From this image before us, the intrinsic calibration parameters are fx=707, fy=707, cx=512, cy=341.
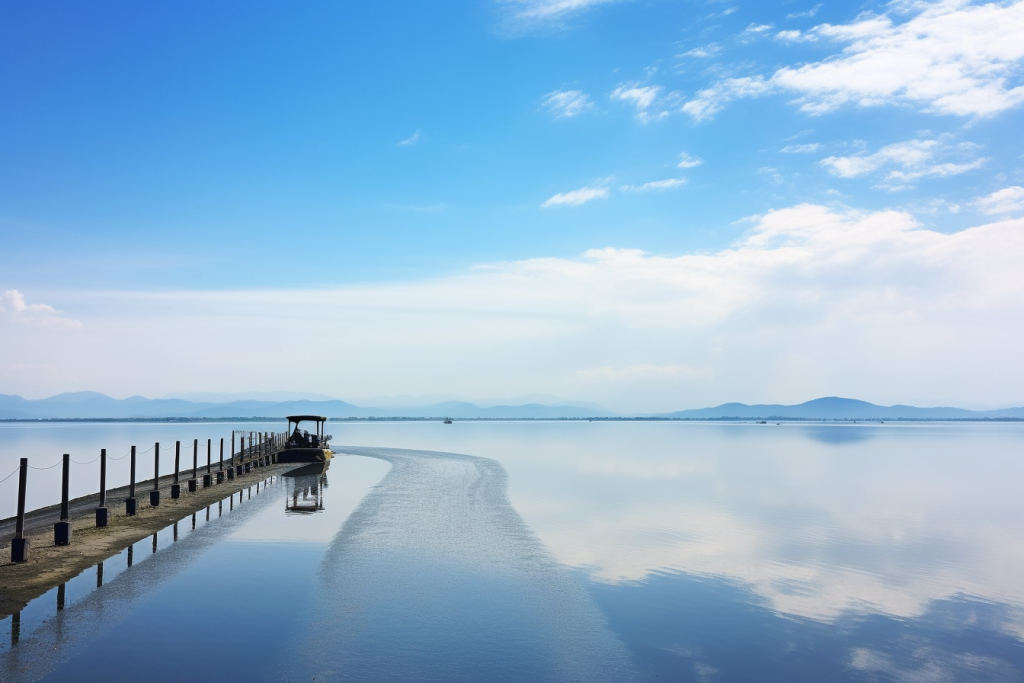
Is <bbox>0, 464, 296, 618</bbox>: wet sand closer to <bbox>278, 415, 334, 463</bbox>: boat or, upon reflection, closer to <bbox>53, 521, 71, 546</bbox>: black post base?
<bbox>53, 521, 71, 546</bbox>: black post base

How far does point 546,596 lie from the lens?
17812mm

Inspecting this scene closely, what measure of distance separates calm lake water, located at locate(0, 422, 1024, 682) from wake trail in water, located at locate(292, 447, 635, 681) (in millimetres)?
67

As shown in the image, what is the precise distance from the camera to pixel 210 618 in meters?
15.2

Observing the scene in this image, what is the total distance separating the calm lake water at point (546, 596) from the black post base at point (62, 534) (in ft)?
7.03

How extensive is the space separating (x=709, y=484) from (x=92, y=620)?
42214 mm

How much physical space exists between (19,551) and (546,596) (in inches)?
546

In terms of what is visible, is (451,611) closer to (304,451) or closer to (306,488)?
(306,488)

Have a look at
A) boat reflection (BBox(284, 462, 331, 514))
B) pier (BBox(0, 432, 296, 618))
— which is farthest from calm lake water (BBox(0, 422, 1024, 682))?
pier (BBox(0, 432, 296, 618))

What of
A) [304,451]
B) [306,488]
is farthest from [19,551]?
[304,451]

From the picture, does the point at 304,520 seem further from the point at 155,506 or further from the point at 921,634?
the point at 921,634

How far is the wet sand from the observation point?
660 inches

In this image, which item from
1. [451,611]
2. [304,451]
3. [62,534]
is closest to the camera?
[451,611]

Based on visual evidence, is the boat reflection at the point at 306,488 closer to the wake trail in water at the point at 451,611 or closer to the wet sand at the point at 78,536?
the wet sand at the point at 78,536

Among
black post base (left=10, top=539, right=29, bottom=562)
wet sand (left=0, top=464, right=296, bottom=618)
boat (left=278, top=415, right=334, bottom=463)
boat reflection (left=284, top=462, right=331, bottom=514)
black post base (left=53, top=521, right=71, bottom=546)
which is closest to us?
wet sand (left=0, top=464, right=296, bottom=618)
